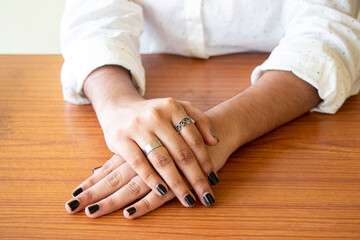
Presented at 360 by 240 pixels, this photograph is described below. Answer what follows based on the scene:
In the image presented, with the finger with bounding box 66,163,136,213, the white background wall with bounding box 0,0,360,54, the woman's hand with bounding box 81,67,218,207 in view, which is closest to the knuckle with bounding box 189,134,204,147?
the woman's hand with bounding box 81,67,218,207

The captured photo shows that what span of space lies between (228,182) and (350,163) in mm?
198

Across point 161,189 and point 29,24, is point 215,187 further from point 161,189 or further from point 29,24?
point 29,24

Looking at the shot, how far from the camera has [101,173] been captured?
1.91ft

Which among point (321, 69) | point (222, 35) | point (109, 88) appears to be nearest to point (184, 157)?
point (109, 88)

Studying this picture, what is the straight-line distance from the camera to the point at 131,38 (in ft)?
2.84

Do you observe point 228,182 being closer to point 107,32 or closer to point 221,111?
point 221,111

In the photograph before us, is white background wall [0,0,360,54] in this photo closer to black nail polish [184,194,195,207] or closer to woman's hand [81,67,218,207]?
woman's hand [81,67,218,207]

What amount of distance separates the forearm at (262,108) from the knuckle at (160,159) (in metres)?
0.10

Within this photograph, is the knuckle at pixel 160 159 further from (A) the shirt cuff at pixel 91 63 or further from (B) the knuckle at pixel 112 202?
(A) the shirt cuff at pixel 91 63

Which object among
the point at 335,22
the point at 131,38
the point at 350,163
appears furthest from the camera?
the point at 131,38

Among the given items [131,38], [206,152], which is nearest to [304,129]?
[206,152]

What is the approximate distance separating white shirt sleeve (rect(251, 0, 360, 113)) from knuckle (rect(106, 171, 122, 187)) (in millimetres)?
371

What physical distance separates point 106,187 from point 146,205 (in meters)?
0.08

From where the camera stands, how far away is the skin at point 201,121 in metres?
0.54
